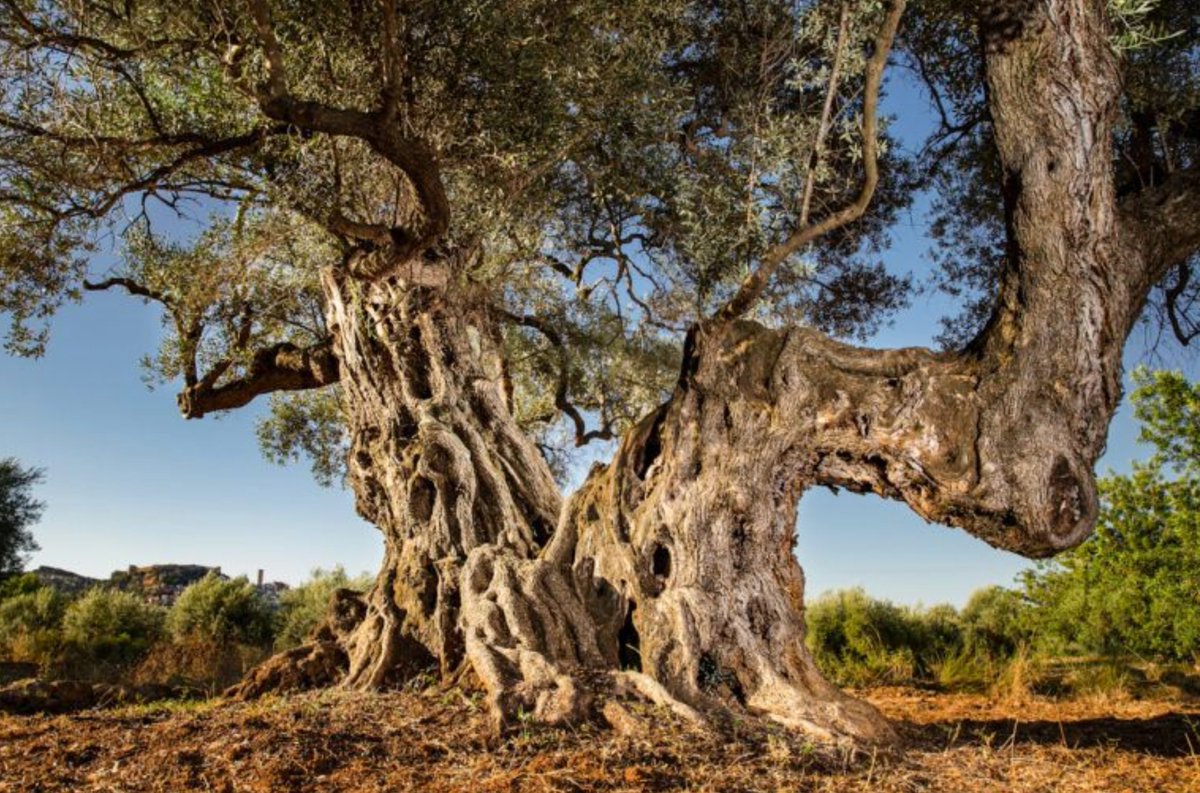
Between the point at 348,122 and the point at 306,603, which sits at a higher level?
the point at 348,122

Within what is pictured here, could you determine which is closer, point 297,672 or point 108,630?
point 297,672

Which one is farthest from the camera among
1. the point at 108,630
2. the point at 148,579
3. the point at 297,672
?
the point at 148,579

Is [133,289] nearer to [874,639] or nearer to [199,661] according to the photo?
[199,661]

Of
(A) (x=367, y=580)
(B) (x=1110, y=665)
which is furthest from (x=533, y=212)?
(A) (x=367, y=580)

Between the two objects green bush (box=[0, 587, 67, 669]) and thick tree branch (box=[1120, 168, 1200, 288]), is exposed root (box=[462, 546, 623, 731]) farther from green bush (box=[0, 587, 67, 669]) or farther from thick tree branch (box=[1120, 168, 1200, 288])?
green bush (box=[0, 587, 67, 669])

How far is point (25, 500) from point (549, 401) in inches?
735

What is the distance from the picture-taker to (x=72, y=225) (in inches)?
420

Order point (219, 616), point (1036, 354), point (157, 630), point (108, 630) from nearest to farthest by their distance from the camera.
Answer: point (1036, 354), point (108, 630), point (219, 616), point (157, 630)

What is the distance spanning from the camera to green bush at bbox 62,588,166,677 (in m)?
16.5

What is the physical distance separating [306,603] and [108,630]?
362 centimetres

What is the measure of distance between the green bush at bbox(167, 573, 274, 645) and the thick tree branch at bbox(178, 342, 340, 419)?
20.3 ft

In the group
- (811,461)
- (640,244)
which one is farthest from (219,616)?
(811,461)

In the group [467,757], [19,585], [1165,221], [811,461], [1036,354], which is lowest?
[467,757]

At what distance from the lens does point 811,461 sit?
7.43 meters
